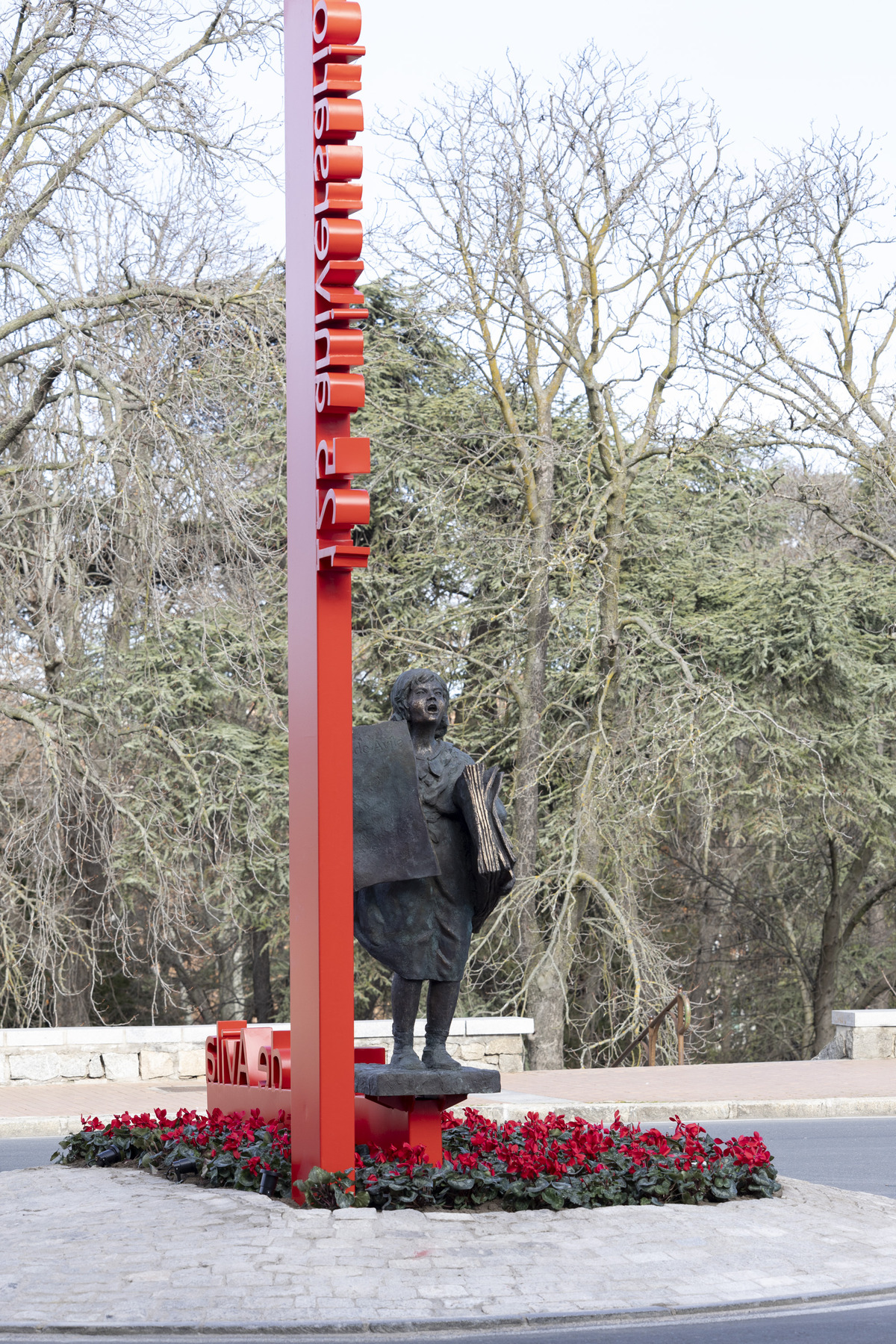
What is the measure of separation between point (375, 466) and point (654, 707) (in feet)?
16.0

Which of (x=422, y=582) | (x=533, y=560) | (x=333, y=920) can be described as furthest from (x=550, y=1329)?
(x=422, y=582)

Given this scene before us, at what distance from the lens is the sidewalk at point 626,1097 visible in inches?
482

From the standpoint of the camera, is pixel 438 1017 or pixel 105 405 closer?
pixel 438 1017

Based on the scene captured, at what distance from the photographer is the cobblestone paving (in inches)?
223

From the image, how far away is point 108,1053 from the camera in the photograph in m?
14.8

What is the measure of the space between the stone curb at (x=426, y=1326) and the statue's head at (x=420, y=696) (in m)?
2.96

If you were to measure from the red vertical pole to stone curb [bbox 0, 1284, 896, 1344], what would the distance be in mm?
1606

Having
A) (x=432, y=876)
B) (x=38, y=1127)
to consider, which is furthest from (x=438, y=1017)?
(x=38, y=1127)

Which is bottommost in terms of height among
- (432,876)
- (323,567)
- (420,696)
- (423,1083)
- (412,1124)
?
(412,1124)

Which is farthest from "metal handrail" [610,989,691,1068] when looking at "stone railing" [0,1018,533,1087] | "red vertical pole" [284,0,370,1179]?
"red vertical pole" [284,0,370,1179]

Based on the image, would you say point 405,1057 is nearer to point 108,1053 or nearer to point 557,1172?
point 557,1172

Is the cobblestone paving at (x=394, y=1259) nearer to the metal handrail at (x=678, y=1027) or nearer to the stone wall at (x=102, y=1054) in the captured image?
the stone wall at (x=102, y=1054)

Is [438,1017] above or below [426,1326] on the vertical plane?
above

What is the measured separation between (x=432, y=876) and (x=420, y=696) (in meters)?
0.87
